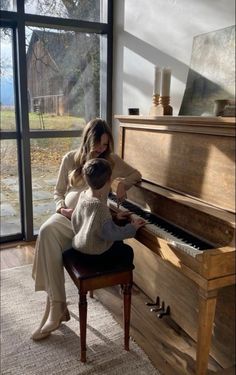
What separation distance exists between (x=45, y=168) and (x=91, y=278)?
1.91m

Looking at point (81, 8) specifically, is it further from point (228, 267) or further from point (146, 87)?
point (228, 267)

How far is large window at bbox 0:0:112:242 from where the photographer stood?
3033 mm

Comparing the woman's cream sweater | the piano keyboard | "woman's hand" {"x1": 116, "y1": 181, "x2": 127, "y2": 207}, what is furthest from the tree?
the piano keyboard

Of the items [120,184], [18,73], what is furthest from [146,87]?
[18,73]

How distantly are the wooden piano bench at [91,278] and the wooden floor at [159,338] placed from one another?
0.62ft

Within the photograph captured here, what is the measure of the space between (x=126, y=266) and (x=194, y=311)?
53 centimetres

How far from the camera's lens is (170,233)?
1758 mm

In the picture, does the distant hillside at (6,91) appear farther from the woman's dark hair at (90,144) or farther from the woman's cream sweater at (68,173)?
the woman's dark hair at (90,144)

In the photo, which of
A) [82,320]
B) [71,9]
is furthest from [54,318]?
[71,9]

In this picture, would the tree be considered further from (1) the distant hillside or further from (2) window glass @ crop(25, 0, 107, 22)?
(1) the distant hillside

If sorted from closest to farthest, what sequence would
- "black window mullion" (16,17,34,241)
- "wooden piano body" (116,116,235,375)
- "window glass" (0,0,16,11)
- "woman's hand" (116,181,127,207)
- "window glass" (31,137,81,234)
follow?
"wooden piano body" (116,116,235,375) → "woman's hand" (116,181,127,207) → "window glass" (0,0,16,11) → "black window mullion" (16,17,34,241) → "window glass" (31,137,81,234)

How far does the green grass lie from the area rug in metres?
1.59

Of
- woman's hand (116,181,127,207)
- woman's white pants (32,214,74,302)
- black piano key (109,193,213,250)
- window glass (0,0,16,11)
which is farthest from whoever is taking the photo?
window glass (0,0,16,11)

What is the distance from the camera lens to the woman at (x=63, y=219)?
1.96 m
